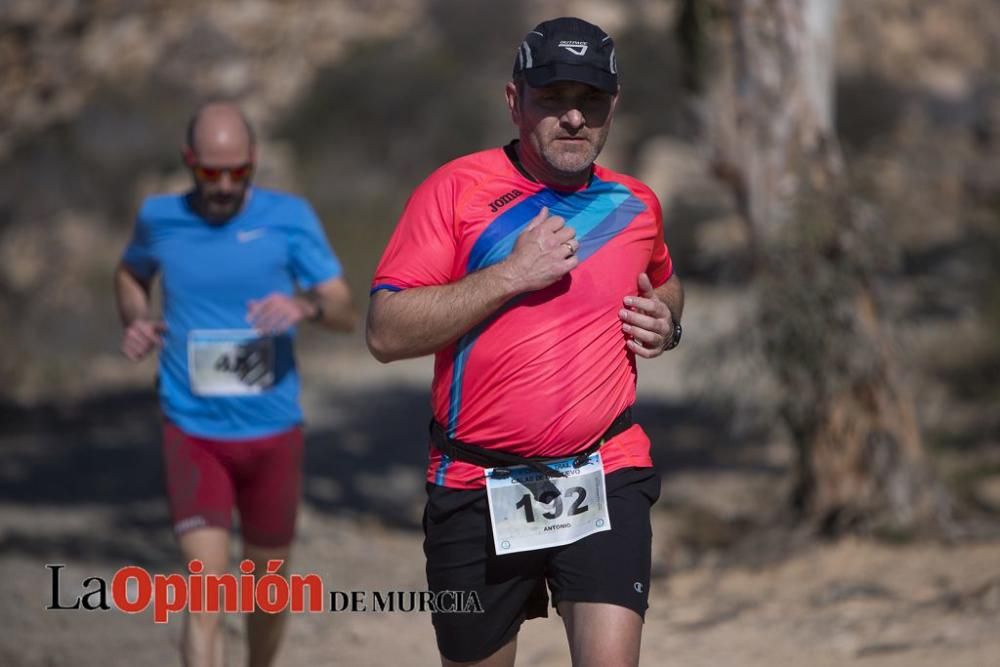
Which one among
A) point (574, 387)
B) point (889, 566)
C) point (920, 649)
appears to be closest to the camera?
point (574, 387)

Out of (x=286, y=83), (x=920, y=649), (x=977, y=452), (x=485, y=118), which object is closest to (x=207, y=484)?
(x=920, y=649)

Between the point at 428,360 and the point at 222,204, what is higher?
the point at 222,204

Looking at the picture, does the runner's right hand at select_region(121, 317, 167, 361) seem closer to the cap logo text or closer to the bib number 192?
the bib number 192

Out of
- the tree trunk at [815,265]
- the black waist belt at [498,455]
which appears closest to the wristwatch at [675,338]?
the black waist belt at [498,455]

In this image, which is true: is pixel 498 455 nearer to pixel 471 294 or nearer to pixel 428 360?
pixel 471 294

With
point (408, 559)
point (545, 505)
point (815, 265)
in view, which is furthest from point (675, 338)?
point (408, 559)

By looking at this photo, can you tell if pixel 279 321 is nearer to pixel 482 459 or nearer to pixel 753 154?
pixel 482 459

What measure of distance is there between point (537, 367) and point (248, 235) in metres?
2.10

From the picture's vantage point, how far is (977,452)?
1062 cm

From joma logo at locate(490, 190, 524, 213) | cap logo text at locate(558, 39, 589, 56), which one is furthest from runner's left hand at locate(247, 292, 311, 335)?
cap logo text at locate(558, 39, 589, 56)

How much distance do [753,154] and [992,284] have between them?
5334 millimetres

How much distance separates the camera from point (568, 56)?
12.1 feet

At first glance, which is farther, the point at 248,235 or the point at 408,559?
the point at 408,559
